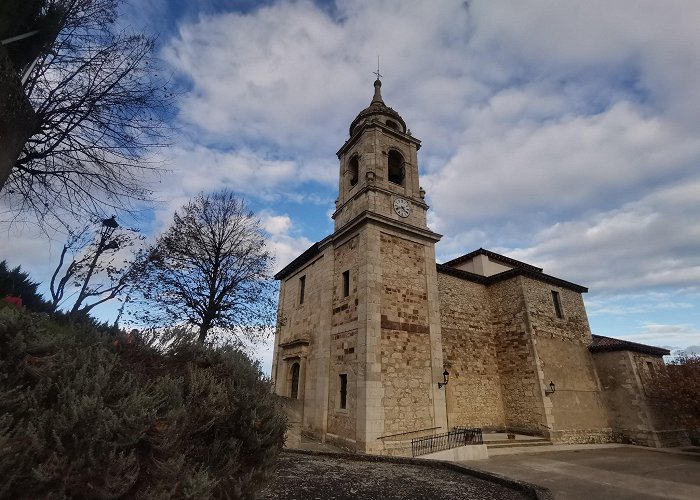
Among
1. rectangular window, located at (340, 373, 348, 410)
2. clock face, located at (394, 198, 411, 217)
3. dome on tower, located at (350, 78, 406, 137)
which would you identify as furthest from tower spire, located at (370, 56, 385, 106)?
rectangular window, located at (340, 373, 348, 410)

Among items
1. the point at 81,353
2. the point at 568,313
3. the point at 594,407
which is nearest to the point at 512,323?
the point at 568,313

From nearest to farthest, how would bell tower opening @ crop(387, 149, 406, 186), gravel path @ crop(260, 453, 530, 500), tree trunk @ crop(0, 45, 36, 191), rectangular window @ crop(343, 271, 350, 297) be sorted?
tree trunk @ crop(0, 45, 36, 191), gravel path @ crop(260, 453, 530, 500), rectangular window @ crop(343, 271, 350, 297), bell tower opening @ crop(387, 149, 406, 186)

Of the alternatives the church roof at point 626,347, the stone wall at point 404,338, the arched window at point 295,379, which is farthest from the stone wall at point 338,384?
the church roof at point 626,347

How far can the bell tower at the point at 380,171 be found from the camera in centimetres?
1470

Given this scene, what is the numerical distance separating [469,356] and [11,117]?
1705cm

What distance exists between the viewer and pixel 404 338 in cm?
1286

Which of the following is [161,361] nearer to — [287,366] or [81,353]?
[81,353]

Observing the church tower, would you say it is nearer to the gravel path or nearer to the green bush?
the gravel path

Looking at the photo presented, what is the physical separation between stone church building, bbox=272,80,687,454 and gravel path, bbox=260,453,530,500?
4.33 m

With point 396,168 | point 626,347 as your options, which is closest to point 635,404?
point 626,347

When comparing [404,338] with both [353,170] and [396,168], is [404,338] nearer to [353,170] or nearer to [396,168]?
[396,168]

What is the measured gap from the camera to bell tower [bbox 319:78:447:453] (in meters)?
11.7

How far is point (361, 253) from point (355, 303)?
1980 mm

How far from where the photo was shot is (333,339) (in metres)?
14.0
